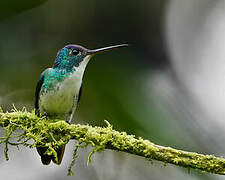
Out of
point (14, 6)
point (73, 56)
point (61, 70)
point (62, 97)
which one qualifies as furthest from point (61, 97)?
point (14, 6)

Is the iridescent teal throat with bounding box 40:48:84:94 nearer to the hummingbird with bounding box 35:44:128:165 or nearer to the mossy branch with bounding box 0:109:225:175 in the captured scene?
the hummingbird with bounding box 35:44:128:165

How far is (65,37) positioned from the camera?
225 inches

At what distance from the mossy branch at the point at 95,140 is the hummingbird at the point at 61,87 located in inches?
23.3

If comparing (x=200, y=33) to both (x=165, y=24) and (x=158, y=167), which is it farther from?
(x=158, y=167)

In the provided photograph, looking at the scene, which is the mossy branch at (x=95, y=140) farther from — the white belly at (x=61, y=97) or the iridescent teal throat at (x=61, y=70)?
the iridescent teal throat at (x=61, y=70)

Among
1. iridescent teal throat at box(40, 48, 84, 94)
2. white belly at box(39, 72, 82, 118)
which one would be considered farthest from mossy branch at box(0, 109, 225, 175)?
iridescent teal throat at box(40, 48, 84, 94)

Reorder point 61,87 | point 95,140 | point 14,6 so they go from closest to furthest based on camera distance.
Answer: point 95,140 → point 61,87 → point 14,6

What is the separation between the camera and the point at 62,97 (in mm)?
3816

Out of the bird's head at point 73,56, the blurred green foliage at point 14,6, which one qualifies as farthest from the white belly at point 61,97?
the blurred green foliage at point 14,6

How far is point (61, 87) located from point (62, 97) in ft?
0.35

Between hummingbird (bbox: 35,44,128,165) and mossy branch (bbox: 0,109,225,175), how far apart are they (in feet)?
1.94

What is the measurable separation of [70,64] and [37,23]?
7.43ft

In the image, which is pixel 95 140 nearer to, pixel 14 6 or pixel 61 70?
pixel 61 70

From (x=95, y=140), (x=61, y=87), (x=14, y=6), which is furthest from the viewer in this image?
(x=14, y=6)
